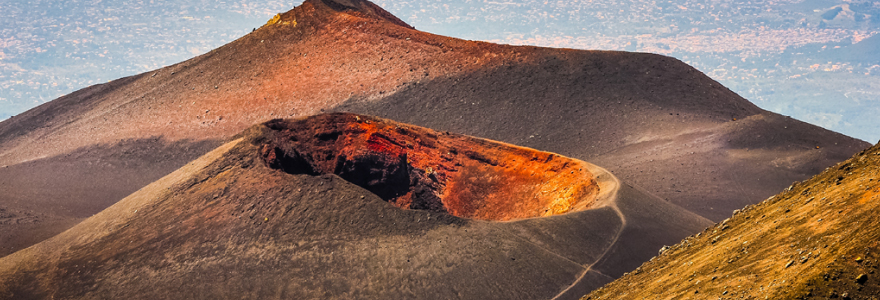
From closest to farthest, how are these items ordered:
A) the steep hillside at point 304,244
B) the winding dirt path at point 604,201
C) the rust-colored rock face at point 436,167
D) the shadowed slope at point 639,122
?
the steep hillside at point 304,244
the winding dirt path at point 604,201
the rust-colored rock face at point 436,167
the shadowed slope at point 639,122

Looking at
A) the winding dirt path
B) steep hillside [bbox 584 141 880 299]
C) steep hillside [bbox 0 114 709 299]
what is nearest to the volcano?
the winding dirt path

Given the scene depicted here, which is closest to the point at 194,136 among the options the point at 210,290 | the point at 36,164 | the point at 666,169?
the point at 36,164

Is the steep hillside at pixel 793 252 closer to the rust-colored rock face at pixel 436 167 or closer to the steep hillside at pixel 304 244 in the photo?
the steep hillside at pixel 304 244

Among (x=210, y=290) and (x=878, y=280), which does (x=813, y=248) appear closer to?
(x=878, y=280)

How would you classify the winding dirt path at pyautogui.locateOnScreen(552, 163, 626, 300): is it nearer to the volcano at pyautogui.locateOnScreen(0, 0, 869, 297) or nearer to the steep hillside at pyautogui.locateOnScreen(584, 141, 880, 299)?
the volcano at pyautogui.locateOnScreen(0, 0, 869, 297)

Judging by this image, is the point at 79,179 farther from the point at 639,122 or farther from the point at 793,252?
the point at 793,252

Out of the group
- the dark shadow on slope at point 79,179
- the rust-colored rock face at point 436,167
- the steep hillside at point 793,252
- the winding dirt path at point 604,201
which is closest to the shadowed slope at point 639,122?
the winding dirt path at point 604,201

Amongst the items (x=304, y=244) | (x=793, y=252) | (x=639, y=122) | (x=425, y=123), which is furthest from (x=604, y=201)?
(x=425, y=123)
